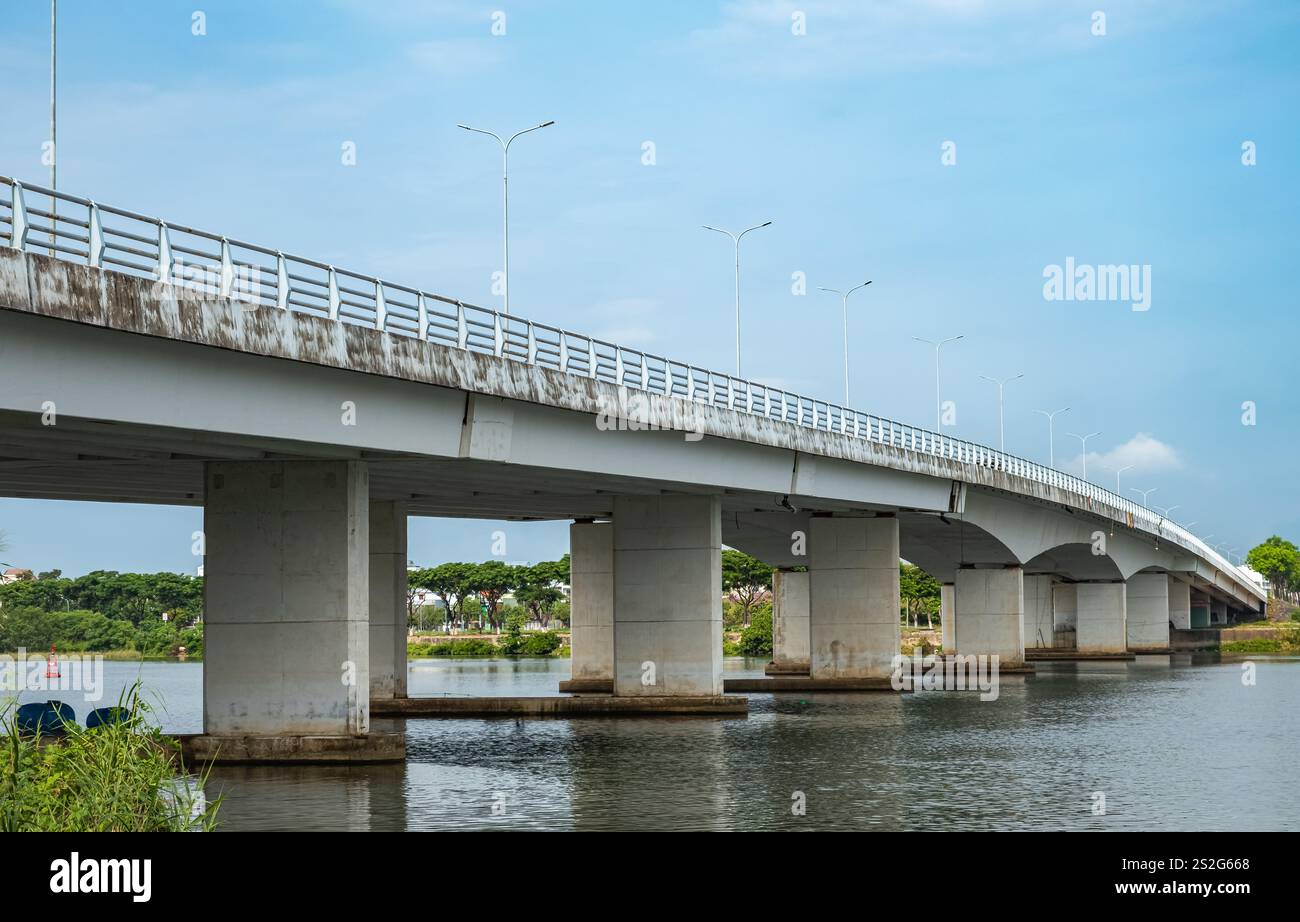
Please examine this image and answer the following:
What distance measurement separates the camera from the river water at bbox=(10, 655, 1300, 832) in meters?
24.8

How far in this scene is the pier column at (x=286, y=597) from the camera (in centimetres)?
3219

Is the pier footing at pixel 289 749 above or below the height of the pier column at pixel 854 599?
below

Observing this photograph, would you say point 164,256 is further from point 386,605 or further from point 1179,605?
point 1179,605

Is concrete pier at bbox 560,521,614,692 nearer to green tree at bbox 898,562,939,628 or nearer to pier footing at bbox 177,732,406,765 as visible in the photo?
pier footing at bbox 177,732,406,765

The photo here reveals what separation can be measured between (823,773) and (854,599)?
3135 cm

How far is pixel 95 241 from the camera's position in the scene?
23.4 meters

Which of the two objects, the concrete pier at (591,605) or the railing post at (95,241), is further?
the concrete pier at (591,605)

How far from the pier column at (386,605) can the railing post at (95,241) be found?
29.0 meters

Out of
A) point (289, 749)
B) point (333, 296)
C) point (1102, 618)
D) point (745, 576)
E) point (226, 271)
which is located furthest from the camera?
point (745, 576)

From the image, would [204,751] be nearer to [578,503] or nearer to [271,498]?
[271,498]

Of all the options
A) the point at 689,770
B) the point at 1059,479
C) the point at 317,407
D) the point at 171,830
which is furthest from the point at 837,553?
the point at 171,830

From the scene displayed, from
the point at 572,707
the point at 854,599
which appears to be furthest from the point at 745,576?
the point at 572,707

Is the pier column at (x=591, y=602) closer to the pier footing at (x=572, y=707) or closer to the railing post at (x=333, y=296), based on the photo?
the pier footing at (x=572, y=707)

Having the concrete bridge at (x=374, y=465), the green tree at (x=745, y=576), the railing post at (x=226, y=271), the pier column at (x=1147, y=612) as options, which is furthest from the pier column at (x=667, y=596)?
the green tree at (x=745, y=576)
